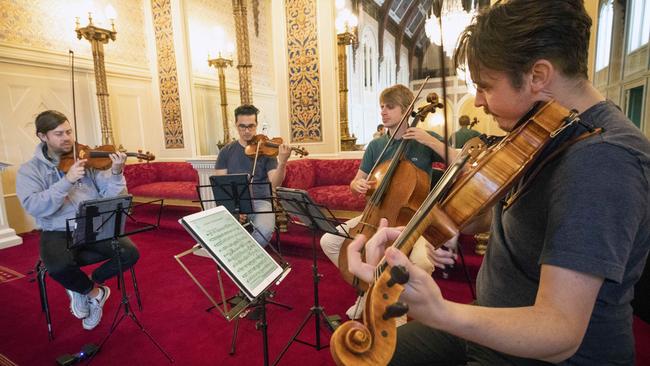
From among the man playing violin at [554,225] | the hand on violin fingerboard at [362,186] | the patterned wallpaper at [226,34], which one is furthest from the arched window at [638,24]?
the patterned wallpaper at [226,34]

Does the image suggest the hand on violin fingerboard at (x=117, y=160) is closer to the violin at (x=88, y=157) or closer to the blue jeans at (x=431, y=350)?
the violin at (x=88, y=157)

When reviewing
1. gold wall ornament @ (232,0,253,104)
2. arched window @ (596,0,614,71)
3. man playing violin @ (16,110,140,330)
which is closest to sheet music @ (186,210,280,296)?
man playing violin @ (16,110,140,330)

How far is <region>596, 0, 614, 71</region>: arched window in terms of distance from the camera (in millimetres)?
3076

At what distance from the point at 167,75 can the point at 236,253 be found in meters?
5.66

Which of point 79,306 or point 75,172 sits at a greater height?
point 75,172

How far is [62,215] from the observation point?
2541mm

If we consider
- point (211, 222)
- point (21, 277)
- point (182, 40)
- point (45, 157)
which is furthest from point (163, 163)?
point (211, 222)

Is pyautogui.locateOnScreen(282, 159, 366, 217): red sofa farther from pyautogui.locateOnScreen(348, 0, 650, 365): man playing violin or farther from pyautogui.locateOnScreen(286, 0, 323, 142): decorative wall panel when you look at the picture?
pyautogui.locateOnScreen(348, 0, 650, 365): man playing violin

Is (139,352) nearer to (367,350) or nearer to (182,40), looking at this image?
(367,350)

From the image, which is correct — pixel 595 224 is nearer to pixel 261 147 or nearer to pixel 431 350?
pixel 431 350

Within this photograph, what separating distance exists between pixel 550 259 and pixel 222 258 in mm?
1315

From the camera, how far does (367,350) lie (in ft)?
2.00

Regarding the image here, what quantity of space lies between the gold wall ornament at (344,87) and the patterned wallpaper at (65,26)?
148 inches

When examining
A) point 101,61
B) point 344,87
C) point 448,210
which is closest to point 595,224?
point 448,210
